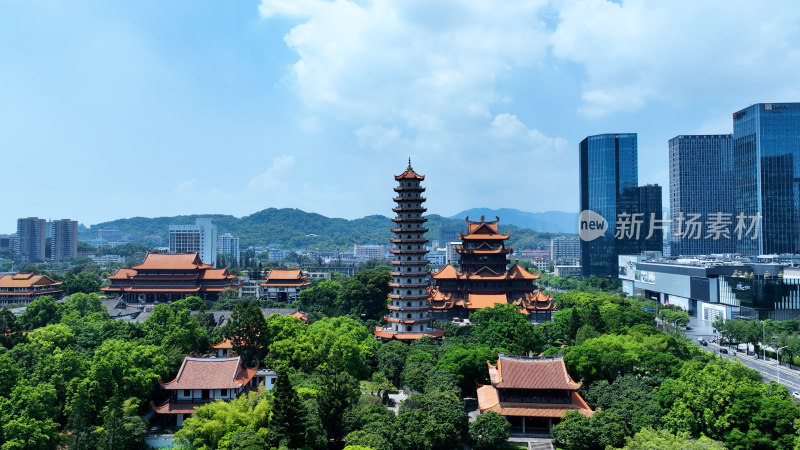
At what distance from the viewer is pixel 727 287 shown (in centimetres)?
6981

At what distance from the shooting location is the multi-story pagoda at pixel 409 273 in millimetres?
55531

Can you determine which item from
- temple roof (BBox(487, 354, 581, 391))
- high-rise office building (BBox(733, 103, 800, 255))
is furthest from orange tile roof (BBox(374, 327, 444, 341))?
high-rise office building (BBox(733, 103, 800, 255))

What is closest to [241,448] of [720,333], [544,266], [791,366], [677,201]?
[791,366]

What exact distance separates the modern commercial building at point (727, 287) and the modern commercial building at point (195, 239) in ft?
428

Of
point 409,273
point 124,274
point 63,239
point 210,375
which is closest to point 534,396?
point 210,375

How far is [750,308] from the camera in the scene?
65375 millimetres

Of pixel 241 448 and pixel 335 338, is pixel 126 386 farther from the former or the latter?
pixel 335 338

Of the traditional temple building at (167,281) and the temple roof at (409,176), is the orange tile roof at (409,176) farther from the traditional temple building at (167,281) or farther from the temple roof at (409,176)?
the traditional temple building at (167,281)

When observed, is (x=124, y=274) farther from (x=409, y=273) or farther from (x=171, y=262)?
(x=409, y=273)

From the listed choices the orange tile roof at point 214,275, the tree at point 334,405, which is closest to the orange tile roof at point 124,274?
the orange tile roof at point 214,275

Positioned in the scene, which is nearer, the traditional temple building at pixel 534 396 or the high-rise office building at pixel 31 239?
the traditional temple building at pixel 534 396

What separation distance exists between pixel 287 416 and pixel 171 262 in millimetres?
61398

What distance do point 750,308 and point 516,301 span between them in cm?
2671

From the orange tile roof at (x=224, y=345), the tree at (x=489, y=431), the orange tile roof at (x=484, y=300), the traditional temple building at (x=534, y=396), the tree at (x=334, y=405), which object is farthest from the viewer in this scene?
the orange tile roof at (x=484, y=300)
